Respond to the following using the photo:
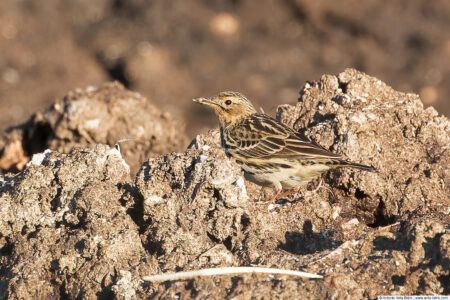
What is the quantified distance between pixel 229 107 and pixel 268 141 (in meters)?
0.83

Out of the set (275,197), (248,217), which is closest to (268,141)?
(275,197)

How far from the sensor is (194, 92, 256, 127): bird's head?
7.39 metres

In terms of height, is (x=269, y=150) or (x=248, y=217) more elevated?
(x=269, y=150)

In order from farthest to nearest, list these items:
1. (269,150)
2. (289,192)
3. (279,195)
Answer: (269,150) < (289,192) < (279,195)

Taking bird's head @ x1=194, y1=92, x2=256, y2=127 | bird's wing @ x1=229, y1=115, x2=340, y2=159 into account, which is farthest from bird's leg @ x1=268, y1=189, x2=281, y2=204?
bird's head @ x1=194, y1=92, x2=256, y2=127

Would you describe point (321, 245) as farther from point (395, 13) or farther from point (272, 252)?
point (395, 13)

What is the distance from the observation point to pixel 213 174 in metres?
5.04

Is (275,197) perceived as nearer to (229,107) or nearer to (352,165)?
(352,165)

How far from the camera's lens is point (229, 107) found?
7402mm

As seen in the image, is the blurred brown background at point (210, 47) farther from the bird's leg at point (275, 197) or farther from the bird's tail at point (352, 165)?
the bird's tail at point (352, 165)

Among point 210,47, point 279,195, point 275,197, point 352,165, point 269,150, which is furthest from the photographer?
point 210,47

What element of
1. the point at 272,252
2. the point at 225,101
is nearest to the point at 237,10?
the point at 225,101

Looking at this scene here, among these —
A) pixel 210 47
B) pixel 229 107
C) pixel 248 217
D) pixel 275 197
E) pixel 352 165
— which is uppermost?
pixel 210 47

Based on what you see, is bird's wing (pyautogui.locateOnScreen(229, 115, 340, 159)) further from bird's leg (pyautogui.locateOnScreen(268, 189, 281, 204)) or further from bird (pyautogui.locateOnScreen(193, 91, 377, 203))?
bird's leg (pyautogui.locateOnScreen(268, 189, 281, 204))
